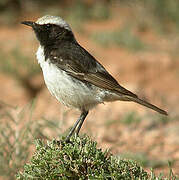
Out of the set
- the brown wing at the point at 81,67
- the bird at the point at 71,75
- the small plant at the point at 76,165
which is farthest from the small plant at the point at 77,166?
the brown wing at the point at 81,67

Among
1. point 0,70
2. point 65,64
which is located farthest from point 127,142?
point 0,70

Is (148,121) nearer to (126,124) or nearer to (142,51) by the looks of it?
(126,124)

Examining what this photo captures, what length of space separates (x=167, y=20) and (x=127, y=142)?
9.08 m

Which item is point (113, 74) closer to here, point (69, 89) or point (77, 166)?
point (69, 89)

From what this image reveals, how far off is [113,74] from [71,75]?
20.2ft

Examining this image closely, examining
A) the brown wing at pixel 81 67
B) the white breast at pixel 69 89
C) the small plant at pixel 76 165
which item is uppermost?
the brown wing at pixel 81 67

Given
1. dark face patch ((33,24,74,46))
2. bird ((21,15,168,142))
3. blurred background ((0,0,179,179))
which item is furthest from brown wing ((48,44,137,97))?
blurred background ((0,0,179,179))

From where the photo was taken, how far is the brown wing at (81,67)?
200 inches

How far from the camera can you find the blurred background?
19.2ft

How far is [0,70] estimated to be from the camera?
12.0 metres

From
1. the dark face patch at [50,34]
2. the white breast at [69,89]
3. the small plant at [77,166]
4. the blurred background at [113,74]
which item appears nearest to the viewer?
the small plant at [77,166]

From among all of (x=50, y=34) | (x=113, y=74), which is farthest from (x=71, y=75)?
(x=113, y=74)

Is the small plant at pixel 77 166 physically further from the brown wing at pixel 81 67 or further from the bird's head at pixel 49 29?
the bird's head at pixel 49 29

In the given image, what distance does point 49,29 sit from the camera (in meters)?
5.39
